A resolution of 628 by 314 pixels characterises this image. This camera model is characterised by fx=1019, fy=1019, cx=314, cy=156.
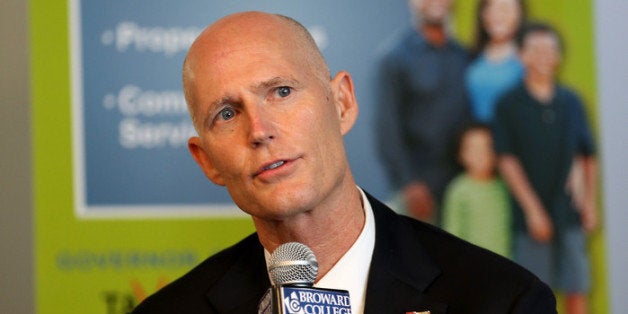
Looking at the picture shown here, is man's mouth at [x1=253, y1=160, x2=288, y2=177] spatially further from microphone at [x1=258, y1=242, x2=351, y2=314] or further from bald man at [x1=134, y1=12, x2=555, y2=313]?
microphone at [x1=258, y1=242, x2=351, y2=314]

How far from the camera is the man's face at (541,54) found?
317 cm

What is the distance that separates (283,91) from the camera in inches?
90.0

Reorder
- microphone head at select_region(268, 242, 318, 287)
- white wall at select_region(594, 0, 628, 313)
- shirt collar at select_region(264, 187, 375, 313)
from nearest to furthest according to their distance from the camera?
microphone head at select_region(268, 242, 318, 287) < shirt collar at select_region(264, 187, 375, 313) < white wall at select_region(594, 0, 628, 313)

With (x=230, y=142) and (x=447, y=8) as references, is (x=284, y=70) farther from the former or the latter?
(x=447, y=8)

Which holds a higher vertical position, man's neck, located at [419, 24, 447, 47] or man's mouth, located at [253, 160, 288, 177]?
man's neck, located at [419, 24, 447, 47]

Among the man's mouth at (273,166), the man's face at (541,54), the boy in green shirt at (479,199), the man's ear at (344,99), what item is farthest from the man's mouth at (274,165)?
the man's face at (541,54)

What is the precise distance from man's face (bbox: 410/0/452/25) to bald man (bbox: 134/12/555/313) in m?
0.79

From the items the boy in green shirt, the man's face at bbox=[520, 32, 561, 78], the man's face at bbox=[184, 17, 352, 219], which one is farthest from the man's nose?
the man's face at bbox=[520, 32, 561, 78]

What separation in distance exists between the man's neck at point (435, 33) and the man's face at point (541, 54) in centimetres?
25

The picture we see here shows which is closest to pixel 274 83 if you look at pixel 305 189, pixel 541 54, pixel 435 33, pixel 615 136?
pixel 305 189

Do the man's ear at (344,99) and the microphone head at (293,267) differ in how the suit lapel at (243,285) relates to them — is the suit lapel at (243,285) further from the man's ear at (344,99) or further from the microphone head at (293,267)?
the microphone head at (293,267)

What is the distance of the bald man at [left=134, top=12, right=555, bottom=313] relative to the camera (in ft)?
7.30

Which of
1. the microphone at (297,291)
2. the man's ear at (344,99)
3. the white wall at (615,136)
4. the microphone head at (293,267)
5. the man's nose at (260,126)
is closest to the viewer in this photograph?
the microphone at (297,291)

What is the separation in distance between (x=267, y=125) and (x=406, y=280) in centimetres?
49
